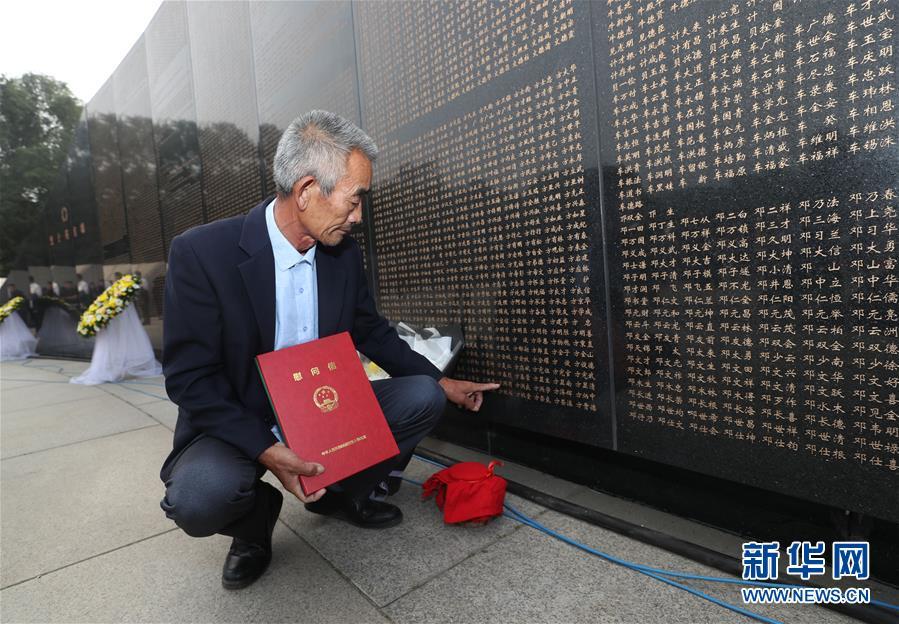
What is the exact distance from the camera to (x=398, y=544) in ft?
6.68

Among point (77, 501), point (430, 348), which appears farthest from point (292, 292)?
point (77, 501)

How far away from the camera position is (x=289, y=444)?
1.66 m

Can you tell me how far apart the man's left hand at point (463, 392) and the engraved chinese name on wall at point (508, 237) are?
0.26 meters

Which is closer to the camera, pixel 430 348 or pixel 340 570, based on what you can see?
pixel 340 570

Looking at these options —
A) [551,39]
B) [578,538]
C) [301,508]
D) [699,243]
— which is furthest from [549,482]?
[551,39]

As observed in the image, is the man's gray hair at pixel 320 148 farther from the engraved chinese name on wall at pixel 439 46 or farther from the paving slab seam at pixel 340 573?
the paving slab seam at pixel 340 573

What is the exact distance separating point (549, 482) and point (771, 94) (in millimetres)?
1883

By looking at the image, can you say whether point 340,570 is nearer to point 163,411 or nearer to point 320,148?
point 320,148

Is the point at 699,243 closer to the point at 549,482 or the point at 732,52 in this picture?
the point at 732,52

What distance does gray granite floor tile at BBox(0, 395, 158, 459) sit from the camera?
393cm

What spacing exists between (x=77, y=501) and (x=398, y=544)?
1896 mm

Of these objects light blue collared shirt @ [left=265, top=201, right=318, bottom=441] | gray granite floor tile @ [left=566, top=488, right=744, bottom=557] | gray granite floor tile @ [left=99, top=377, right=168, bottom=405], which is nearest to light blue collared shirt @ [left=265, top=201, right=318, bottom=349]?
light blue collared shirt @ [left=265, top=201, right=318, bottom=441]

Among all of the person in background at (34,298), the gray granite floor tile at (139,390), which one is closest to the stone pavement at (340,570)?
the gray granite floor tile at (139,390)

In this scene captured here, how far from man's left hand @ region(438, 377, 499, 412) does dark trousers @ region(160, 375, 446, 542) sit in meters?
0.25
